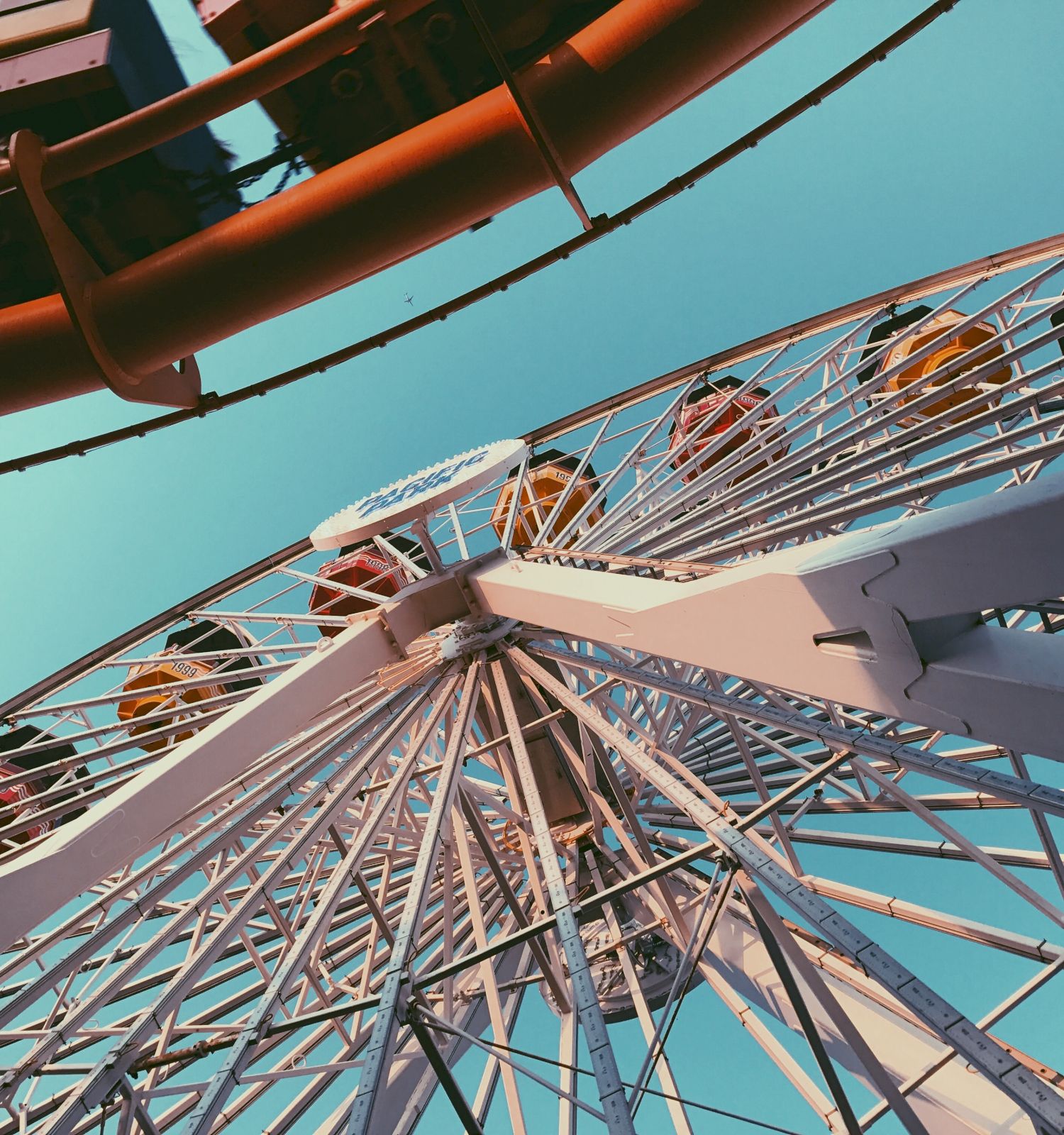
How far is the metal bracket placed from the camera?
4.76 meters

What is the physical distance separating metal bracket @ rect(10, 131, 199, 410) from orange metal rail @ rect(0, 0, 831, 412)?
0.07 meters

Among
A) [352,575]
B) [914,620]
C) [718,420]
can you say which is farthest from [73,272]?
[718,420]

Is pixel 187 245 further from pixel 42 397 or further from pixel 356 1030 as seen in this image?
pixel 356 1030

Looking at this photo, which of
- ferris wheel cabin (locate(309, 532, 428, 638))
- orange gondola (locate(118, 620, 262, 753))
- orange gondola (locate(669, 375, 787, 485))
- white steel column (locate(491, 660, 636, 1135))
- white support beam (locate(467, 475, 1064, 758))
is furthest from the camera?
ferris wheel cabin (locate(309, 532, 428, 638))

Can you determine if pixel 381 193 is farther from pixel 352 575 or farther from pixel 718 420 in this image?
pixel 718 420

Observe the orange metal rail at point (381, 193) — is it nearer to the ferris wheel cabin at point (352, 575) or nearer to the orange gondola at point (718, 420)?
the ferris wheel cabin at point (352, 575)

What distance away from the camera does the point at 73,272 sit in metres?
5.33

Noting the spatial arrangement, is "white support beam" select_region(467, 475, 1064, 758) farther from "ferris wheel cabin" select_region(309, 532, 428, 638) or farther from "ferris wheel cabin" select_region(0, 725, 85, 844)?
"ferris wheel cabin" select_region(309, 532, 428, 638)

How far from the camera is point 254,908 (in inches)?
354

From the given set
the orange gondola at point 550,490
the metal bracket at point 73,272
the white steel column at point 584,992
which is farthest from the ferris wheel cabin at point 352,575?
the metal bracket at point 73,272

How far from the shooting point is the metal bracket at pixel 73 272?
4.76m

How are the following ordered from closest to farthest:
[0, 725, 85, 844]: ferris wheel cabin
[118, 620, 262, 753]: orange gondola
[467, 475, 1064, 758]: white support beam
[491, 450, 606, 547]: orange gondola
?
1. [467, 475, 1064, 758]: white support beam
2. [0, 725, 85, 844]: ferris wheel cabin
3. [118, 620, 262, 753]: orange gondola
4. [491, 450, 606, 547]: orange gondola

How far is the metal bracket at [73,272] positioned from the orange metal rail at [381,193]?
7 centimetres

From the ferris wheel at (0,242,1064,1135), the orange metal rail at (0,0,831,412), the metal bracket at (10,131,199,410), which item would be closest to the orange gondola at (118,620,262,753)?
the ferris wheel at (0,242,1064,1135)
